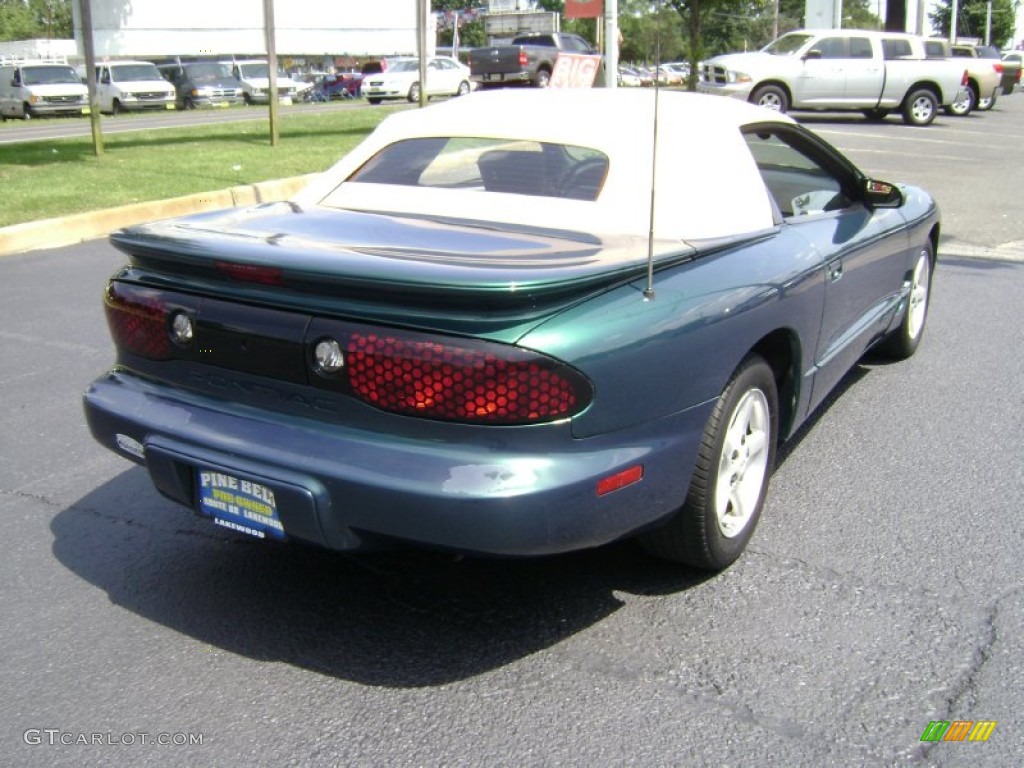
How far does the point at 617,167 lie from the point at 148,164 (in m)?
11.1

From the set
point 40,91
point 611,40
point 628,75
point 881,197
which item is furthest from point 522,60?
point 881,197

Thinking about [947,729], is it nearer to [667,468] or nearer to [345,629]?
[667,468]

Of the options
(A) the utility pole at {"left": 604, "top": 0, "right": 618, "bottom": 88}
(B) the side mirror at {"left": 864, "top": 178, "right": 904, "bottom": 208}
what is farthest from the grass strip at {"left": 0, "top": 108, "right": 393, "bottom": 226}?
(B) the side mirror at {"left": 864, "top": 178, "right": 904, "bottom": 208}

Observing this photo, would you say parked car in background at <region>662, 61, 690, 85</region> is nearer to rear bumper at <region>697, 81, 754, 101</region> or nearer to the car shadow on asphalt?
rear bumper at <region>697, 81, 754, 101</region>

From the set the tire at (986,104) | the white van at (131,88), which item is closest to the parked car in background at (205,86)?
the white van at (131,88)

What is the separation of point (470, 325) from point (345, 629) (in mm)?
1095

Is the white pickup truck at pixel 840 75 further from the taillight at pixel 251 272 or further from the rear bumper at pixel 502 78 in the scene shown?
the taillight at pixel 251 272

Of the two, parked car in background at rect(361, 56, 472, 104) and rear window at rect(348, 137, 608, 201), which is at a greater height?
parked car in background at rect(361, 56, 472, 104)

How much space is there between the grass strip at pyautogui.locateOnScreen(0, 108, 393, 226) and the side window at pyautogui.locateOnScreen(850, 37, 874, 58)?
395 inches

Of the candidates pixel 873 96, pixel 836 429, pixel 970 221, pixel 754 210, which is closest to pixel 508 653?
pixel 754 210

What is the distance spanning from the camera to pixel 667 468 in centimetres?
307

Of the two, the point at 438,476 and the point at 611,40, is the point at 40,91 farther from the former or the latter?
the point at 438,476

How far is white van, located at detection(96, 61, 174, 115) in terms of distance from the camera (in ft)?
Result: 105

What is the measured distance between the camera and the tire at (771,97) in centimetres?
2153
